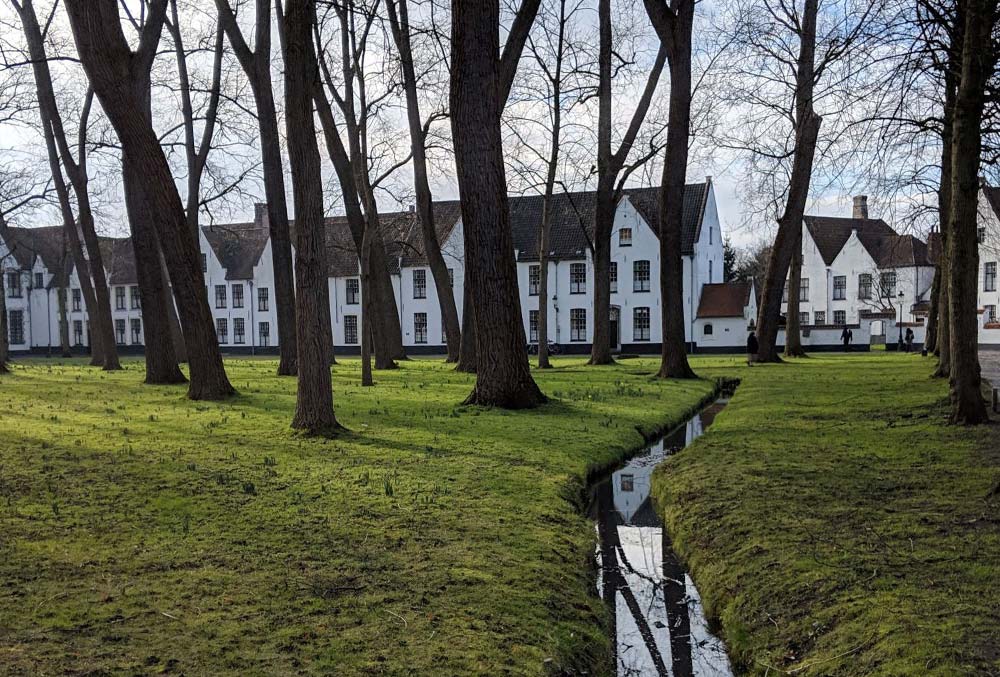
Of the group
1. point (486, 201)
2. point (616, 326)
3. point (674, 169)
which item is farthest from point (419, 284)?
point (486, 201)

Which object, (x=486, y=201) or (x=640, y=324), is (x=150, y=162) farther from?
(x=640, y=324)

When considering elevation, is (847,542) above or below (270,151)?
below

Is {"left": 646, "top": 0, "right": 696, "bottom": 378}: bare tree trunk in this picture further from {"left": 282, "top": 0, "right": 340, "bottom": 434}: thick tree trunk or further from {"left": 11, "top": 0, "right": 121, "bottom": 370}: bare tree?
{"left": 11, "top": 0, "right": 121, "bottom": 370}: bare tree

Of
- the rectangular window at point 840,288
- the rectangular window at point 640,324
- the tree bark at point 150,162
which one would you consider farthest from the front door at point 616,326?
the tree bark at point 150,162

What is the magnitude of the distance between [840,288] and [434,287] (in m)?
30.2

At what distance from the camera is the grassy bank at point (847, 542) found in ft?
15.1

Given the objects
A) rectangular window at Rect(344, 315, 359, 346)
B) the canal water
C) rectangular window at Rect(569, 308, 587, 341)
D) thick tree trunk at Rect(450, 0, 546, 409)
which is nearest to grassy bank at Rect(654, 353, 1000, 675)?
the canal water

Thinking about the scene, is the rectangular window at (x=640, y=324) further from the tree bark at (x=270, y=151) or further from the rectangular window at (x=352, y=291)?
the tree bark at (x=270, y=151)

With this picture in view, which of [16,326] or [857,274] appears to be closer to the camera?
[857,274]

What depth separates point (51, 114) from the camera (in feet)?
84.8

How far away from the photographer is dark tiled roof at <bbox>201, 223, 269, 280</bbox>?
5994 cm

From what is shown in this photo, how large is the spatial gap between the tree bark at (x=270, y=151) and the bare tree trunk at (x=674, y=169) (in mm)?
9184

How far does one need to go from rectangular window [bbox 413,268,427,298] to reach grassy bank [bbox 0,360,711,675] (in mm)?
43337

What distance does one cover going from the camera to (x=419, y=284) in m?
56.0
